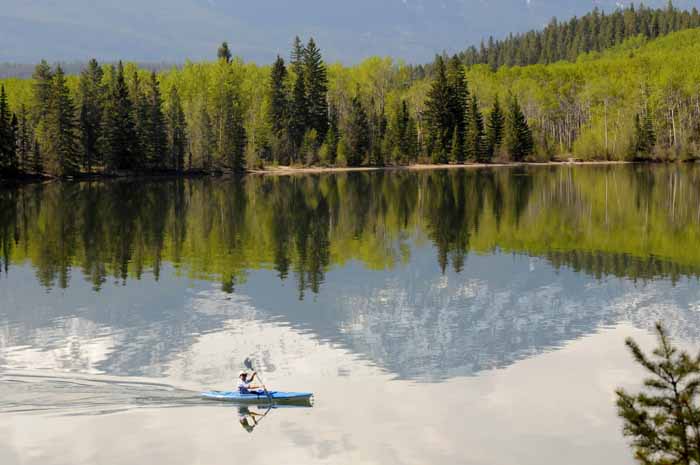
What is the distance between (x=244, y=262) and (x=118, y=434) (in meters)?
24.2

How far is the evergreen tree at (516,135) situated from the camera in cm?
15162

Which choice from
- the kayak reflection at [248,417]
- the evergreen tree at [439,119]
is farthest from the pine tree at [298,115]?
the kayak reflection at [248,417]

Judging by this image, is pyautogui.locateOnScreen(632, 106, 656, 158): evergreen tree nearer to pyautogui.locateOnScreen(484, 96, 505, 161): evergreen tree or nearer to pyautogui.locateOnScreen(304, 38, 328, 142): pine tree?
pyautogui.locateOnScreen(484, 96, 505, 161): evergreen tree

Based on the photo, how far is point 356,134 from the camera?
148125mm

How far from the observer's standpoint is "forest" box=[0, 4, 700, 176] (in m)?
124

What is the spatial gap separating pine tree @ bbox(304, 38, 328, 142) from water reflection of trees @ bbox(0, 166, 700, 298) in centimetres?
5336

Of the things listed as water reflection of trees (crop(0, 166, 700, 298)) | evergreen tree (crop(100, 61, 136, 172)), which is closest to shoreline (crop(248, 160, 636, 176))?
evergreen tree (crop(100, 61, 136, 172))

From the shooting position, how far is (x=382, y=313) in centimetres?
3350

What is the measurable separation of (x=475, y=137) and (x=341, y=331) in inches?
4875

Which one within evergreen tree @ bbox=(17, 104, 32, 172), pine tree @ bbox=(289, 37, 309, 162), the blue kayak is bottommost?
the blue kayak

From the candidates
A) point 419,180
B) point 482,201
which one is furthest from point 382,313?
point 419,180

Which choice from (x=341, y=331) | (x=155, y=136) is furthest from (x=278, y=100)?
(x=341, y=331)

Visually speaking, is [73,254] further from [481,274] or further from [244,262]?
[481,274]

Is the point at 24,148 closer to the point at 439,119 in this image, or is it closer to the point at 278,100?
the point at 278,100
